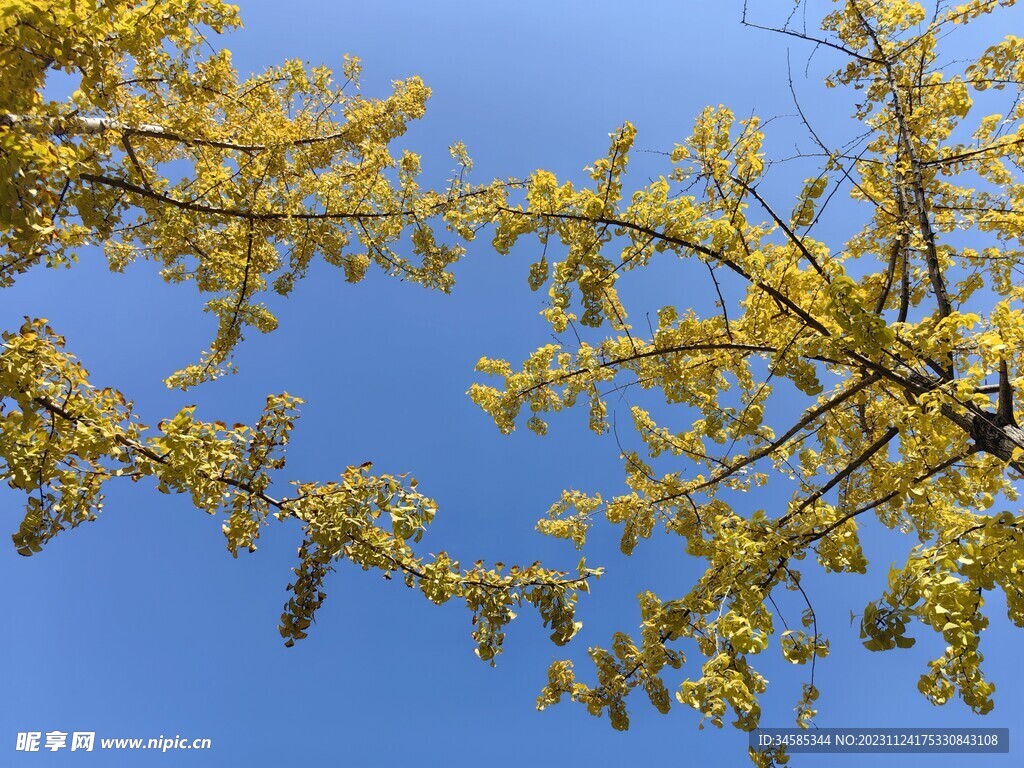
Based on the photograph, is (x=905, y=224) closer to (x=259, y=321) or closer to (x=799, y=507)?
(x=799, y=507)

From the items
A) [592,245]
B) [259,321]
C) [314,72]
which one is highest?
[314,72]

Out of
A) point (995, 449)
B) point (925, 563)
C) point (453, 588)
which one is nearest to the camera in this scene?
point (925, 563)

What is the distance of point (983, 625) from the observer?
2217mm

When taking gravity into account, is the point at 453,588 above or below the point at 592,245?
below

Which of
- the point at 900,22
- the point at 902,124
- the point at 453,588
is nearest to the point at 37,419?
the point at 453,588

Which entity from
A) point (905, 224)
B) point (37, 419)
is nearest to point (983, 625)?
point (905, 224)

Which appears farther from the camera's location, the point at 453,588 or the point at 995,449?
the point at 995,449

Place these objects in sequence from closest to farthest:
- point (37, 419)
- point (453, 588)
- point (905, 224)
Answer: point (37, 419) → point (453, 588) → point (905, 224)

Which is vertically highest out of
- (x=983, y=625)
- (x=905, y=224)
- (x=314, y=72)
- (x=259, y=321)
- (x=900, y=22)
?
(x=314, y=72)

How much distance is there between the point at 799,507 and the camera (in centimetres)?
365

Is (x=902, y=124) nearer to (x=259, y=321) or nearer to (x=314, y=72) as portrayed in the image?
(x=314, y=72)

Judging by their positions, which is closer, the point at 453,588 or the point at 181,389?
the point at 453,588

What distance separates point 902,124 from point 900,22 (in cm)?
117

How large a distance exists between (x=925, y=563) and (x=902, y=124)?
11.2 ft
